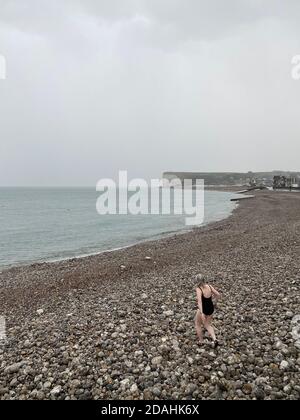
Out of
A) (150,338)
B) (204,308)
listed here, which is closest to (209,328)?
(204,308)

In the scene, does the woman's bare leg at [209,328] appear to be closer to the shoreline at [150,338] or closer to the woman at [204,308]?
the woman at [204,308]

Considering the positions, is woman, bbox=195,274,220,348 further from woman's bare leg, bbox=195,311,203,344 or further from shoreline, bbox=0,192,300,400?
shoreline, bbox=0,192,300,400

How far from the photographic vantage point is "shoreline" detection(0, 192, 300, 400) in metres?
6.26

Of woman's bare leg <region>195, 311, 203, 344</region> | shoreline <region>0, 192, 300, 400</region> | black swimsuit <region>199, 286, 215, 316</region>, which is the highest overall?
black swimsuit <region>199, 286, 215, 316</region>

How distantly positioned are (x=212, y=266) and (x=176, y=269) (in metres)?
1.98

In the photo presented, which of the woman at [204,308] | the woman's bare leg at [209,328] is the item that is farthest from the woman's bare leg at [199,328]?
the woman's bare leg at [209,328]

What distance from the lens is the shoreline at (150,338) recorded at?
6258mm

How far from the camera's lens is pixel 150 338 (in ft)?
27.0

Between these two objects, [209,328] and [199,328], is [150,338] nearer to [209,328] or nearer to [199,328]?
[199,328]

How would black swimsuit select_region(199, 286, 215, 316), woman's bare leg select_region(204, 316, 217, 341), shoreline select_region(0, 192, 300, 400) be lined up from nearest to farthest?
shoreline select_region(0, 192, 300, 400) → woman's bare leg select_region(204, 316, 217, 341) → black swimsuit select_region(199, 286, 215, 316)

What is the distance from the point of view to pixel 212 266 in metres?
17.1

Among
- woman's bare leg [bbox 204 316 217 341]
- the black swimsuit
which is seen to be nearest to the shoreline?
woman's bare leg [bbox 204 316 217 341]
